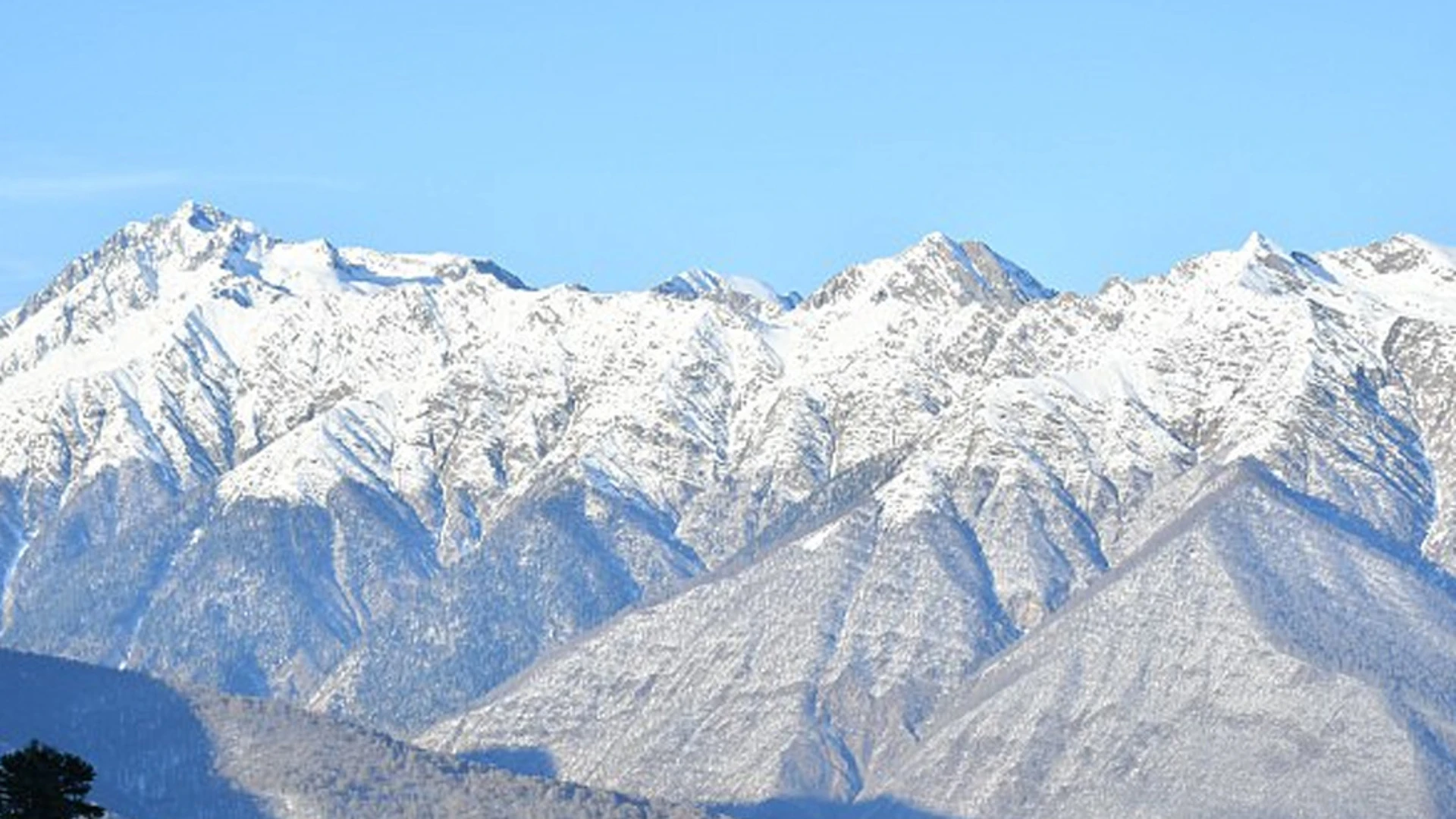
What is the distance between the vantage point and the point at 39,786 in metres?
148

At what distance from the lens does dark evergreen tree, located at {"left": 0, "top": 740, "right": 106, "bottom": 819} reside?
486ft

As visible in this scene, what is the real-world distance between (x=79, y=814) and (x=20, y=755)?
2.90 m

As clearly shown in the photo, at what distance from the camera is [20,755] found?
149250 millimetres

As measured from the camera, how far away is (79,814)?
15025cm

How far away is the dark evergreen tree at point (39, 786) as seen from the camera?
14825cm
